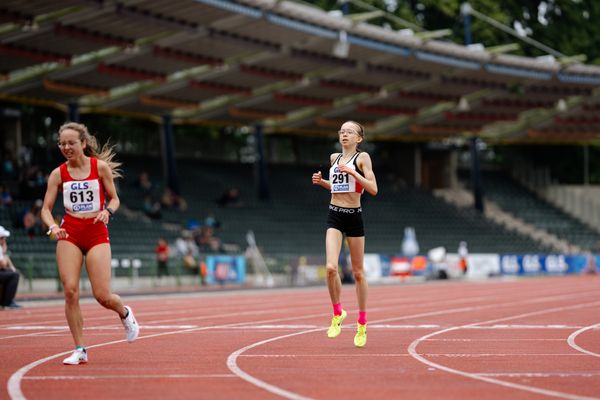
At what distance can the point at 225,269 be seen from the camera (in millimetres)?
36219

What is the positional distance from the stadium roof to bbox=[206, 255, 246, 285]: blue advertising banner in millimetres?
7069

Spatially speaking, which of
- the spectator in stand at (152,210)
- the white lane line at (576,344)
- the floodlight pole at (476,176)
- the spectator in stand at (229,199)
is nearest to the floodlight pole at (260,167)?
the spectator in stand at (229,199)

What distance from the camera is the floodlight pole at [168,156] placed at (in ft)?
153

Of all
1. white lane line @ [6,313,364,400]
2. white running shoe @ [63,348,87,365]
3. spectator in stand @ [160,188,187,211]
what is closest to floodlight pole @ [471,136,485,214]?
spectator in stand @ [160,188,187,211]

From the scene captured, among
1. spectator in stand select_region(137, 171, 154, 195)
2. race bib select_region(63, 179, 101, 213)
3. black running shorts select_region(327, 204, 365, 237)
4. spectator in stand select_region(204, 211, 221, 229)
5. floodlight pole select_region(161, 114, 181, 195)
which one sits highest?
floodlight pole select_region(161, 114, 181, 195)

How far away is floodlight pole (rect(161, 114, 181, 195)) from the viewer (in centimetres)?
4675

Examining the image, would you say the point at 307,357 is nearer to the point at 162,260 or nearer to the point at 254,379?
the point at 254,379

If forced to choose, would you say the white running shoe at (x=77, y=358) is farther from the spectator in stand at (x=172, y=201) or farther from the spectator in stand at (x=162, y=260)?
the spectator in stand at (x=172, y=201)

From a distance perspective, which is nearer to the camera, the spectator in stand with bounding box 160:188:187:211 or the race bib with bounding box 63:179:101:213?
the race bib with bounding box 63:179:101:213

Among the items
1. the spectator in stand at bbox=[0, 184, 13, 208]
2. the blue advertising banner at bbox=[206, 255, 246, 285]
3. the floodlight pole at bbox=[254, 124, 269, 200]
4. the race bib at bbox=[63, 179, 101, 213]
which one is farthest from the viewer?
the floodlight pole at bbox=[254, 124, 269, 200]

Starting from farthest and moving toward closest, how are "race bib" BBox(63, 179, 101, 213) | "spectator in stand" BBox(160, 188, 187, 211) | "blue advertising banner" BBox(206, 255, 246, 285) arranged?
"spectator in stand" BBox(160, 188, 187, 211) → "blue advertising banner" BBox(206, 255, 246, 285) → "race bib" BBox(63, 179, 101, 213)

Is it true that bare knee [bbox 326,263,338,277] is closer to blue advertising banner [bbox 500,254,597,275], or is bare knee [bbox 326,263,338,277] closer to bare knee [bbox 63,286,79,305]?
bare knee [bbox 63,286,79,305]

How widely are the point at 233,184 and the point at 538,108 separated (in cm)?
1574

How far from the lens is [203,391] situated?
787cm
